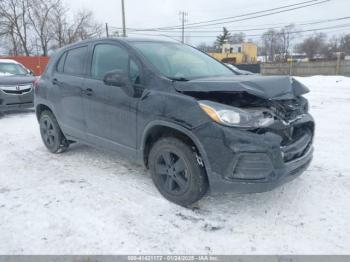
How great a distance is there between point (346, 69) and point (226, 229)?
29368mm

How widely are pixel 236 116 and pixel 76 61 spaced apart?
2924mm

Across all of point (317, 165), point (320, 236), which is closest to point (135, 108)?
point (320, 236)

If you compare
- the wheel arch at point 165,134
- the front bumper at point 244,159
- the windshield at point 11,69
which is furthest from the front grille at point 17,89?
the front bumper at point 244,159

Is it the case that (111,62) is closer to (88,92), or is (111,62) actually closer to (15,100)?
(88,92)

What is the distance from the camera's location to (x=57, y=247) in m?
2.89

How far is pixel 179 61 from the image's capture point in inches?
163

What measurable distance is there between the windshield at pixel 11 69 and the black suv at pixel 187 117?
21.3 feet

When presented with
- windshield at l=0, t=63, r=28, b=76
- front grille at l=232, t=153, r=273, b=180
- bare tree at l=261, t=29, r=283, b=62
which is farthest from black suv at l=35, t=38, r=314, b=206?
bare tree at l=261, t=29, r=283, b=62

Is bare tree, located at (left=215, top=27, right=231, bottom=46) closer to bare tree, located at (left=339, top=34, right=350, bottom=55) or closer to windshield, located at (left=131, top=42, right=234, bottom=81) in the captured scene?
bare tree, located at (left=339, top=34, right=350, bottom=55)

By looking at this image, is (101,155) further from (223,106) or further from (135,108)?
(223,106)

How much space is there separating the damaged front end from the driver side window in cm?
92

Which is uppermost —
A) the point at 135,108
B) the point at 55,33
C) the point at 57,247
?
the point at 55,33

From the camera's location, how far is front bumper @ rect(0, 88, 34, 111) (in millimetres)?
8859

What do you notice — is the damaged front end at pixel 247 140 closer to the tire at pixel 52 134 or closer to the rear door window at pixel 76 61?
the rear door window at pixel 76 61
